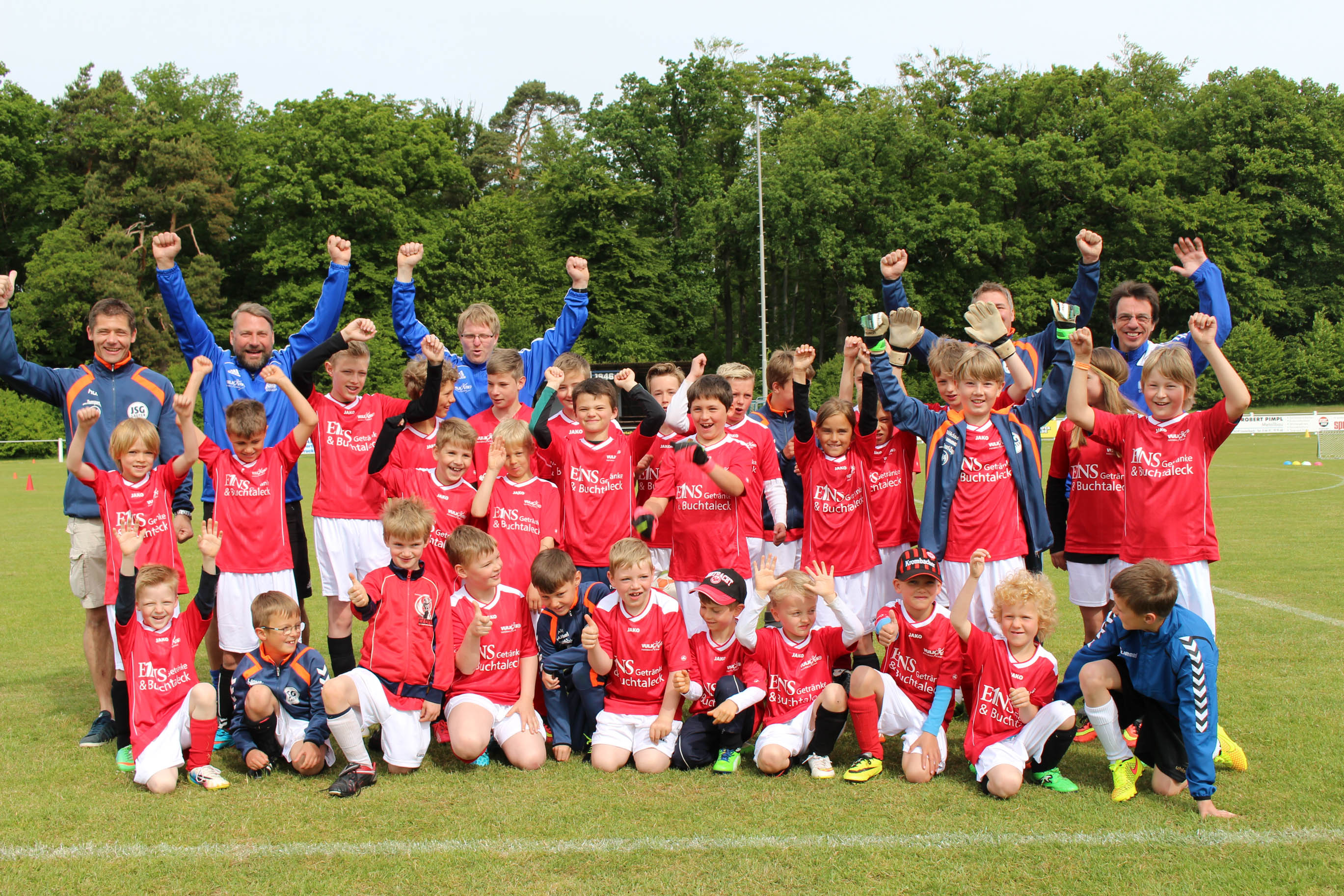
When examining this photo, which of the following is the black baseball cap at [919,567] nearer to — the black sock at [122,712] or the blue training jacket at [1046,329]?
the blue training jacket at [1046,329]

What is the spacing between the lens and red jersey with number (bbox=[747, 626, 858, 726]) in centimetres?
495

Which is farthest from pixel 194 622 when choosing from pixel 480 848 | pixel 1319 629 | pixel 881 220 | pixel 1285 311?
pixel 1285 311

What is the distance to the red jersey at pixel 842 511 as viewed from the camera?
562cm

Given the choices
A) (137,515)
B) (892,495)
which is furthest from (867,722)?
(137,515)

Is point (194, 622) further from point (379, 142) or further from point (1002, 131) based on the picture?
point (1002, 131)

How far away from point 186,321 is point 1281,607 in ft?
28.5

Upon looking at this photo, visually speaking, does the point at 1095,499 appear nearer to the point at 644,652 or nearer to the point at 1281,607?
the point at 644,652

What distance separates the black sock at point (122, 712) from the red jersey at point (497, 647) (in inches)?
64.6

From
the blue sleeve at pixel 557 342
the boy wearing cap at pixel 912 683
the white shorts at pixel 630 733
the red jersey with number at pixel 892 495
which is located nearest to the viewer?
the boy wearing cap at pixel 912 683

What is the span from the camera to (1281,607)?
8.02 meters

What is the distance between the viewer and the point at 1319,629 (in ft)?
23.6

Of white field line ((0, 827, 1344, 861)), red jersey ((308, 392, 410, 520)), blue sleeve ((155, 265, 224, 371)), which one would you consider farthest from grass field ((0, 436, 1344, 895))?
blue sleeve ((155, 265, 224, 371))

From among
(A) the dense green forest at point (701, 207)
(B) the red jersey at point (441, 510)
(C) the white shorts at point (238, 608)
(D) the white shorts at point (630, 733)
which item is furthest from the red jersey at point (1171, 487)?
(A) the dense green forest at point (701, 207)

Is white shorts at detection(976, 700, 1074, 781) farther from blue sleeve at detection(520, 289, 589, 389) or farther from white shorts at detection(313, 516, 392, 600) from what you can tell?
blue sleeve at detection(520, 289, 589, 389)
